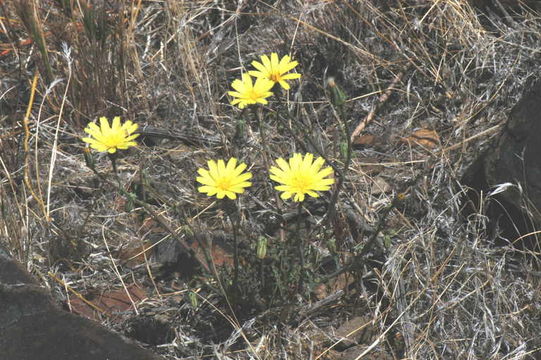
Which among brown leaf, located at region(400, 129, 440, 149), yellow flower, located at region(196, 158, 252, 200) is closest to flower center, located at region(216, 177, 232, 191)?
yellow flower, located at region(196, 158, 252, 200)

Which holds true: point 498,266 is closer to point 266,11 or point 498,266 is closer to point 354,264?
point 354,264

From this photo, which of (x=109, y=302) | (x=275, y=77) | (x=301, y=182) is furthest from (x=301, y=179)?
(x=109, y=302)

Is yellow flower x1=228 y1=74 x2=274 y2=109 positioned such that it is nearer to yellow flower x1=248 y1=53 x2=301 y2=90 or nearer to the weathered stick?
yellow flower x1=248 y1=53 x2=301 y2=90

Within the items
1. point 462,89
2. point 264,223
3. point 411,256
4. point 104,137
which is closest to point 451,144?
point 462,89

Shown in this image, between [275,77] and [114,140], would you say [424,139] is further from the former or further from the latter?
[114,140]

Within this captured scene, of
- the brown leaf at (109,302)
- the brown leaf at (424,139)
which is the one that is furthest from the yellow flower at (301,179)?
the brown leaf at (424,139)
